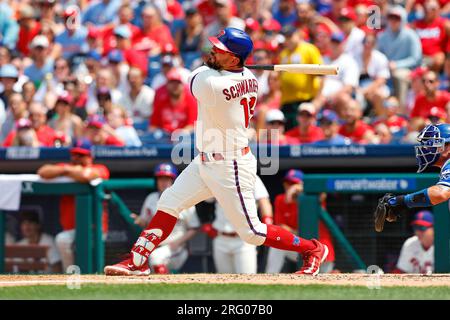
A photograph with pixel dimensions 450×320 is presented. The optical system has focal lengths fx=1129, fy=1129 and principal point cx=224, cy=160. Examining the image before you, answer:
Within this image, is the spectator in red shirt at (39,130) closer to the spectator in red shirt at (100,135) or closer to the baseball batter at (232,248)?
the spectator in red shirt at (100,135)

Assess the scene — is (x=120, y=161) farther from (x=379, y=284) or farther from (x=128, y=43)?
(x=379, y=284)

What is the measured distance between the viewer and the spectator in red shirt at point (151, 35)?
14727 mm

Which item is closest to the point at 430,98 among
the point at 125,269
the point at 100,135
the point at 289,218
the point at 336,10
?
the point at 289,218

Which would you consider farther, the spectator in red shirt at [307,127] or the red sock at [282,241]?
the spectator in red shirt at [307,127]

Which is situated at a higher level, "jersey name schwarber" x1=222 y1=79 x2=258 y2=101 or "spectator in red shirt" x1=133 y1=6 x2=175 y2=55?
"spectator in red shirt" x1=133 y1=6 x2=175 y2=55

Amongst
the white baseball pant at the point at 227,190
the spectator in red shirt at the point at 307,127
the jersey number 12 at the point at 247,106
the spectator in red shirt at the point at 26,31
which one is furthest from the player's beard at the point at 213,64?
the spectator in red shirt at the point at 26,31

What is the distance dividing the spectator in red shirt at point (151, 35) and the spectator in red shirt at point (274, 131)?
3.08 meters

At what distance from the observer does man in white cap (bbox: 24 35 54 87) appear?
14617 millimetres

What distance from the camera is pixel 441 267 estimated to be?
1034 cm

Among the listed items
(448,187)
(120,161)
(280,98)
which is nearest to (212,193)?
(448,187)

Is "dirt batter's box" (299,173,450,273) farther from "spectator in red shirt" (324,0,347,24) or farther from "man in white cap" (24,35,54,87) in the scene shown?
"man in white cap" (24,35,54,87)

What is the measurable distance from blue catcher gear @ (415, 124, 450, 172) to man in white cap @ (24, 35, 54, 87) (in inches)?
307

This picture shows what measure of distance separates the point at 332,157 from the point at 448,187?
393 centimetres

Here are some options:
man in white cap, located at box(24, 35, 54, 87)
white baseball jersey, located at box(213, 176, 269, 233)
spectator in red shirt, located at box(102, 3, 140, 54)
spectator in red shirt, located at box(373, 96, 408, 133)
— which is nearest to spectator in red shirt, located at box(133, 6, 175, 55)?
spectator in red shirt, located at box(102, 3, 140, 54)
